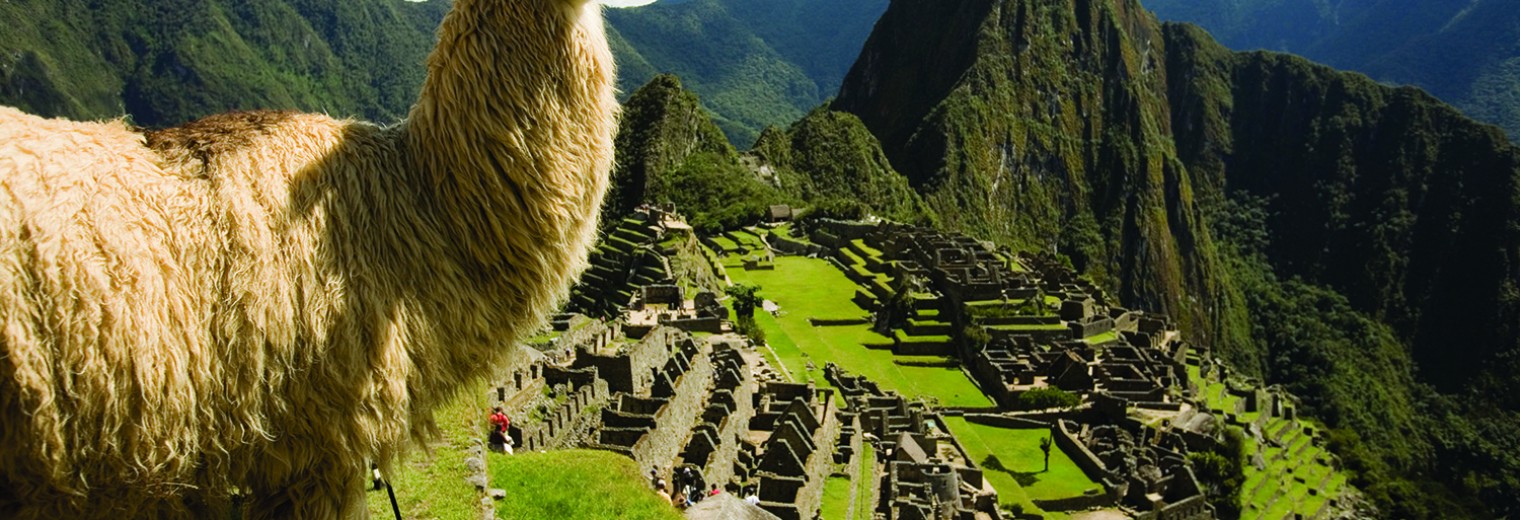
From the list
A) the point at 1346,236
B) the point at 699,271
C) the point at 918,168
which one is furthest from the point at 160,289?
the point at 1346,236

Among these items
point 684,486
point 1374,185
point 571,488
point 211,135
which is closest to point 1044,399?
point 684,486

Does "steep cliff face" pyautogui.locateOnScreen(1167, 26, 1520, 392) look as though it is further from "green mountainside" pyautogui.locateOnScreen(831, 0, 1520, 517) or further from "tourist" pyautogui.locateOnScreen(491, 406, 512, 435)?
"tourist" pyautogui.locateOnScreen(491, 406, 512, 435)

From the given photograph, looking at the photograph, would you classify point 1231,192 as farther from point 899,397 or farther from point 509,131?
point 509,131

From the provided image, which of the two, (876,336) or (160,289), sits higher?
(160,289)

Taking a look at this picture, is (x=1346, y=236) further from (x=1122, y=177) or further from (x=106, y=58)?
(x=106, y=58)

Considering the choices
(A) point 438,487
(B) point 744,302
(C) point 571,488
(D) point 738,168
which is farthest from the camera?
(D) point 738,168

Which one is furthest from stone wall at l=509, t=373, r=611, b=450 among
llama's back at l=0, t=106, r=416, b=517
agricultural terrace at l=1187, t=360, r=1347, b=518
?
agricultural terrace at l=1187, t=360, r=1347, b=518

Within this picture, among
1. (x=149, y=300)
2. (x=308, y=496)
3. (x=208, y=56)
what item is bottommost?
(x=208, y=56)

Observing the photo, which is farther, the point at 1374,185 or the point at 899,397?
the point at 1374,185
